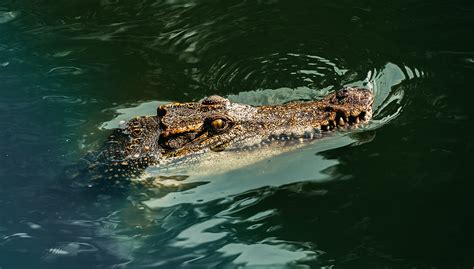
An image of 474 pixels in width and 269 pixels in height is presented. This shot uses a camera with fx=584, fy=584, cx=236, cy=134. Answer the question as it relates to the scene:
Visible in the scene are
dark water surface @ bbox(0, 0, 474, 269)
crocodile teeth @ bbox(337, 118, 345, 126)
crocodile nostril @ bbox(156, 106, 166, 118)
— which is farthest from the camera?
crocodile nostril @ bbox(156, 106, 166, 118)

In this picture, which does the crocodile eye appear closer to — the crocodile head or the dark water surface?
the crocodile head

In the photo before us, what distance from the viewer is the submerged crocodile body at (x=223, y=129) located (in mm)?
5738

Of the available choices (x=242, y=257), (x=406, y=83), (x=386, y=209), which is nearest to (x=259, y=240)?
(x=242, y=257)

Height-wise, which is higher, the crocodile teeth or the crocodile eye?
the crocodile eye

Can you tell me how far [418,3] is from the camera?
812cm

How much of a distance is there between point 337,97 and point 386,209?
1.39 m

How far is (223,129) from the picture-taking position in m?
Answer: 5.83

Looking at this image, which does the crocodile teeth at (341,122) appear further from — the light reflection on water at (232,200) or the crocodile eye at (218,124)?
the crocodile eye at (218,124)

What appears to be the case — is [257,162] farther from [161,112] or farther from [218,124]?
[161,112]

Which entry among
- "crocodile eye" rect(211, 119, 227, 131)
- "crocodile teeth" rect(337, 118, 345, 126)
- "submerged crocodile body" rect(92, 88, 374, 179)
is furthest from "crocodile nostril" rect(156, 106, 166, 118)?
"crocodile teeth" rect(337, 118, 345, 126)

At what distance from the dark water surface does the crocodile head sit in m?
0.19

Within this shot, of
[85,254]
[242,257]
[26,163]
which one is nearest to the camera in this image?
[242,257]

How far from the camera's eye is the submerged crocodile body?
5738 millimetres

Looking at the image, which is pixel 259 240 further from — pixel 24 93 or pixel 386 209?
pixel 24 93
